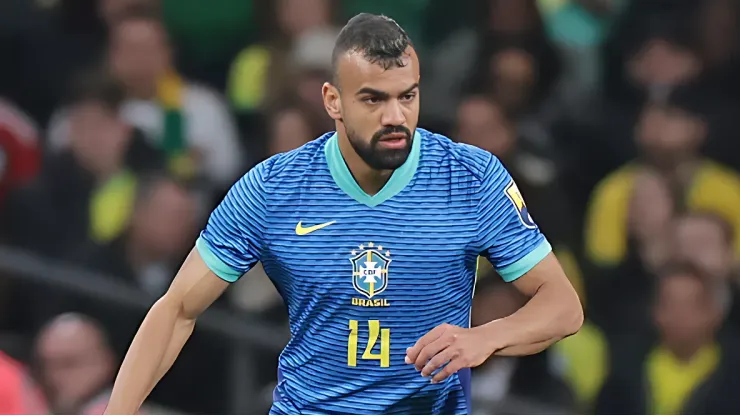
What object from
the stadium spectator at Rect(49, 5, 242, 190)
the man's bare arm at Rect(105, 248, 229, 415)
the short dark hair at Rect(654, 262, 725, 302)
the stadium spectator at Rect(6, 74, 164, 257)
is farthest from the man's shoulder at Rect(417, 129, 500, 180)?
the stadium spectator at Rect(6, 74, 164, 257)

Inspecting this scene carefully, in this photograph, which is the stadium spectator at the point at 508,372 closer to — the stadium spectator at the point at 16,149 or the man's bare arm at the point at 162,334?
the stadium spectator at the point at 16,149

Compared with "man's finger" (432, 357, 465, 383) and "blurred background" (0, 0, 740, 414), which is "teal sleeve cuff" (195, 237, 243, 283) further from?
"blurred background" (0, 0, 740, 414)

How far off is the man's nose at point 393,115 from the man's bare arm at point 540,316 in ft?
1.62

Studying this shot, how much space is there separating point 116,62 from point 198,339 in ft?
5.11

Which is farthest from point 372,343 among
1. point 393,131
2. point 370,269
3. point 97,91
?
point 97,91

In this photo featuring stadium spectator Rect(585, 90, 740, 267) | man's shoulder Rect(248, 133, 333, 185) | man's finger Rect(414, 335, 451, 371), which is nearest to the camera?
man's finger Rect(414, 335, 451, 371)

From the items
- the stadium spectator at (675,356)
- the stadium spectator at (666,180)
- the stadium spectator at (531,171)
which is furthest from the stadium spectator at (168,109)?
the stadium spectator at (675,356)

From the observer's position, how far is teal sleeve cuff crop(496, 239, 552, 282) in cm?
315

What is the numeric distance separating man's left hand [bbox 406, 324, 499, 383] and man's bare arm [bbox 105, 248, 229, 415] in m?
0.63

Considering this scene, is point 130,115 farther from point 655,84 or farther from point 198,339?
point 655,84

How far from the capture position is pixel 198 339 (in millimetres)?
5910

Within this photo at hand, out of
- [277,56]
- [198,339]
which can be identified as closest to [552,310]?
[198,339]

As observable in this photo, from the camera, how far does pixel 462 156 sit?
323 cm

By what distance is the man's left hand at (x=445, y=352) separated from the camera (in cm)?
284
